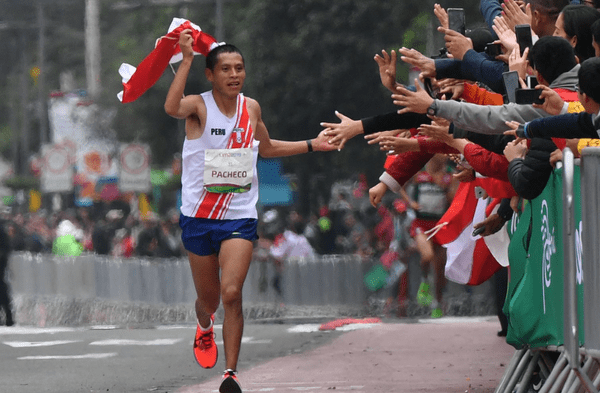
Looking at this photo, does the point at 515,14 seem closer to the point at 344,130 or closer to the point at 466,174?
the point at 344,130

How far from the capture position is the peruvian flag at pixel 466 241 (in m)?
9.93

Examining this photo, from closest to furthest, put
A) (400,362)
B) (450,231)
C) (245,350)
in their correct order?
1. (450,231)
2. (400,362)
3. (245,350)

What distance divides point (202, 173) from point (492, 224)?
1.91 m

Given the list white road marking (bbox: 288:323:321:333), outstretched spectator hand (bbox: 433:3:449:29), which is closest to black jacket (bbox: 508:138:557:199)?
outstretched spectator hand (bbox: 433:3:449:29)

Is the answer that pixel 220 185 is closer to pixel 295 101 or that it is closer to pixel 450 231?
pixel 450 231

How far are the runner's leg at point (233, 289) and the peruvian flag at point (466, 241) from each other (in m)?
1.72

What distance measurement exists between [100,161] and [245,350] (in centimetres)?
2923

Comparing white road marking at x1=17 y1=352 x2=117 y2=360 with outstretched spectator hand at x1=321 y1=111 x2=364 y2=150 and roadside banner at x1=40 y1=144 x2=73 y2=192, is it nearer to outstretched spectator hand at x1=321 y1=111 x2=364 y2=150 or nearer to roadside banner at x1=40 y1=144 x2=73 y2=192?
outstretched spectator hand at x1=321 y1=111 x2=364 y2=150

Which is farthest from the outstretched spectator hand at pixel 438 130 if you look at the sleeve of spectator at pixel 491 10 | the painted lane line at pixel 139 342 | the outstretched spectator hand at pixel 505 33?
the painted lane line at pixel 139 342

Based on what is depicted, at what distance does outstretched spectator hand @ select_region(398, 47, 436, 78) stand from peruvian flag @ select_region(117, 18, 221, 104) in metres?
1.61

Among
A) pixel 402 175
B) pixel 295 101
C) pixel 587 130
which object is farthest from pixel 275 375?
pixel 295 101

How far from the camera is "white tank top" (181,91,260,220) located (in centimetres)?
904

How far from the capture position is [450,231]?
1039 cm

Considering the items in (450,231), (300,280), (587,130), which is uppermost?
(587,130)
